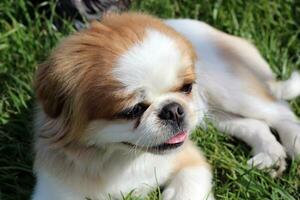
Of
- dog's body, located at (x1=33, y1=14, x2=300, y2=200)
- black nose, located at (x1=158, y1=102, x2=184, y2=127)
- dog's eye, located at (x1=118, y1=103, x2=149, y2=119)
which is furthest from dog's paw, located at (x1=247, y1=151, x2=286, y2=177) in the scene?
dog's eye, located at (x1=118, y1=103, x2=149, y2=119)

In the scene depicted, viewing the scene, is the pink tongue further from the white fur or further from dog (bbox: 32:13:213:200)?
the white fur

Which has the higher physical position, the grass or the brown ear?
the brown ear

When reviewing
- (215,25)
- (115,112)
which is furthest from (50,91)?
(215,25)

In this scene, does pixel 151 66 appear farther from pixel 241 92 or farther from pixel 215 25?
pixel 215 25

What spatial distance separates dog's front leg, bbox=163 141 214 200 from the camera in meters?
3.40

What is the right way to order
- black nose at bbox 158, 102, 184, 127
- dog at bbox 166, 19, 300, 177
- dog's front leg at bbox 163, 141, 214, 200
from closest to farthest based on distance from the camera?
black nose at bbox 158, 102, 184, 127
dog's front leg at bbox 163, 141, 214, 200
dog at bbox 166, 19, 300, 177

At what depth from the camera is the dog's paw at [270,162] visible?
12.3ft

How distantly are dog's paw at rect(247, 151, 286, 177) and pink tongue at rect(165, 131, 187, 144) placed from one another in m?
0.64

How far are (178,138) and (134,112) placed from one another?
11.9 inches

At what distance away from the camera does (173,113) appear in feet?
10.2

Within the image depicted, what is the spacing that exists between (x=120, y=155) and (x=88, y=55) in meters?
0.52

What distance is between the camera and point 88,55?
3088 mm

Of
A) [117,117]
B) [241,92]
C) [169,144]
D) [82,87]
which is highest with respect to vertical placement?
[82,87]

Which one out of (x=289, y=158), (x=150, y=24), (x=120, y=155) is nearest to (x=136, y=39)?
(x=150, y=24)
